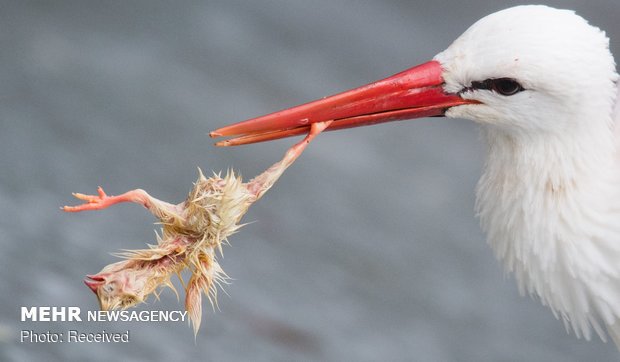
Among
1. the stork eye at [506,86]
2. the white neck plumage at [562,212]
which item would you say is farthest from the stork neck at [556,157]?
the stork eye at [506,86]

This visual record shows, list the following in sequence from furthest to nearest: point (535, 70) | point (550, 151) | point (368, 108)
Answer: point (368, 108) → point (550, 151) → point (535, 70)

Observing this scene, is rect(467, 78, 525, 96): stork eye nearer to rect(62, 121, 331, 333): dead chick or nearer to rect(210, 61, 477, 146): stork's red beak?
rect(210, 61, 477, 146): stork's red beak

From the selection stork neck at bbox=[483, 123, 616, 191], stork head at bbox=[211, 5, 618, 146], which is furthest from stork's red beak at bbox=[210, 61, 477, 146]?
stork neck at bbox=[483, 123, 616, 191]

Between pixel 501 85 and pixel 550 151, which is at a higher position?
pixel 501 85

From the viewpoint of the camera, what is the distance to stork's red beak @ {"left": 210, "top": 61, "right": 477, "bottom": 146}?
223 cm

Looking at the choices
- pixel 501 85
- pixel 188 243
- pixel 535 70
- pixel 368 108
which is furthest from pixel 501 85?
pixel 188 243

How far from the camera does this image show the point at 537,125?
7.03 feet

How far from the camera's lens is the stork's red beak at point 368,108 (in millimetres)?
2227

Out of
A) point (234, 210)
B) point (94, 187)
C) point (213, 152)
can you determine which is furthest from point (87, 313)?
point (234, 210)

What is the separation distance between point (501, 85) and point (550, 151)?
0.60ft

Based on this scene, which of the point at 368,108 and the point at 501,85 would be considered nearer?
the point at 501,85

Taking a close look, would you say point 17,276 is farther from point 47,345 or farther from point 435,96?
point 435,96

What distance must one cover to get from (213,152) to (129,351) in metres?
0.89

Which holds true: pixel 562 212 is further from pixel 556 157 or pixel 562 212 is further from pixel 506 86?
pixel 506 86
